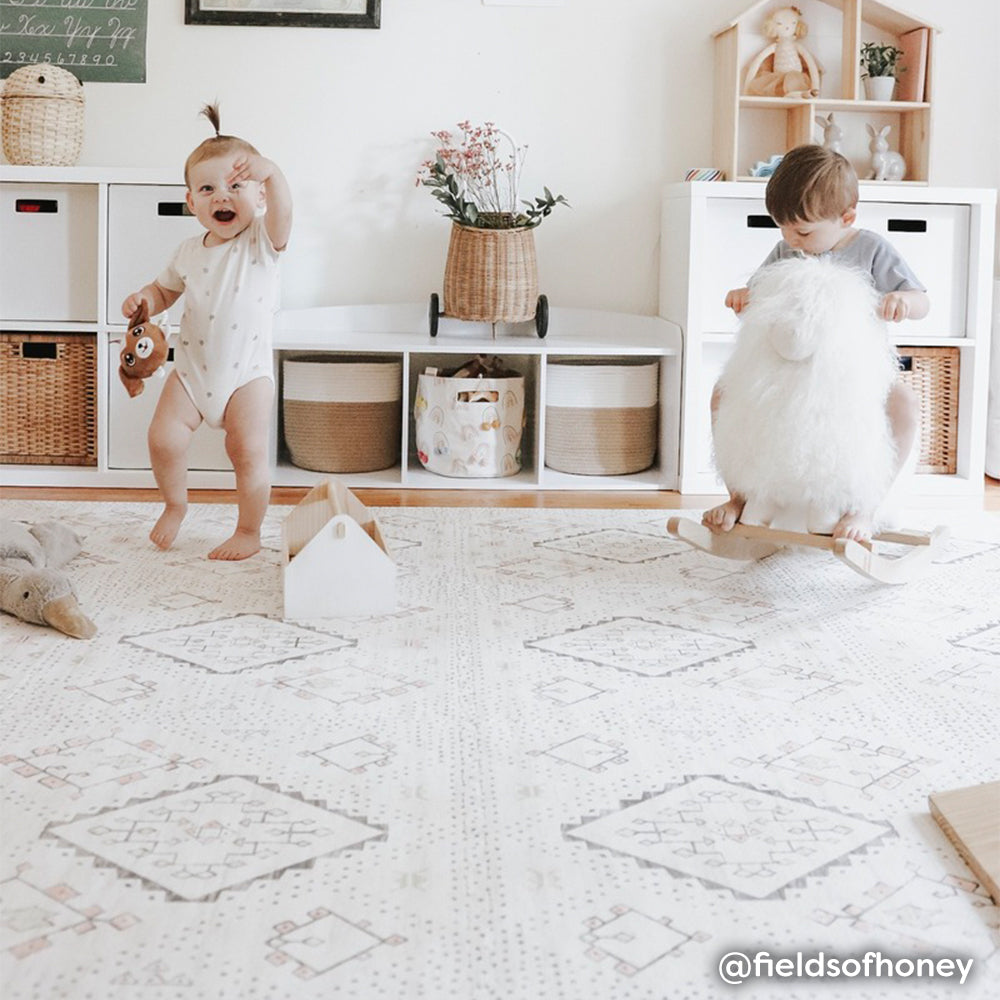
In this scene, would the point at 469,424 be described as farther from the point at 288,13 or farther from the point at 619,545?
the point at 288,13

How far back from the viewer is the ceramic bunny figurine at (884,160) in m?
3.18

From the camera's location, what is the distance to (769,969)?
91cm

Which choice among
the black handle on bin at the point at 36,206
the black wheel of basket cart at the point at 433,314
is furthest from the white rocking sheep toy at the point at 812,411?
the black handle on bin at the point at 36,206

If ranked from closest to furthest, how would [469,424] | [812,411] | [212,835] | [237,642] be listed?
1. [212,835]
2. [237,642]
3. [812,411]
4. [469,424]

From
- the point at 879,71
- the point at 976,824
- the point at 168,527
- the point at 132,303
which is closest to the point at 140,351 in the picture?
the point at 132,303

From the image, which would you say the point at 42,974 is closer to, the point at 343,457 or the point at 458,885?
the point at 458,885

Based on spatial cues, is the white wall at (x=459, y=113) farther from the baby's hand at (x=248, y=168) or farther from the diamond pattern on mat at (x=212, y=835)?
the diamond pattern on mat at (x=212, y=835)

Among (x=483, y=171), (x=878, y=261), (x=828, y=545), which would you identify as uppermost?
(x=483, y=171)

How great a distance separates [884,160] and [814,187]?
3.86 ft

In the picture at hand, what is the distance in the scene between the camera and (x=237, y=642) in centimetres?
171

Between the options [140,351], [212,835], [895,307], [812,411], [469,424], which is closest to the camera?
[212,835]

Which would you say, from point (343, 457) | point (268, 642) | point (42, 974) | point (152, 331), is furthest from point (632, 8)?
point (42, 974)

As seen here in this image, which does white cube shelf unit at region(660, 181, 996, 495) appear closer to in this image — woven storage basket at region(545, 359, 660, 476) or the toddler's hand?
woven storage basket at region(545, 359, 660, 476)

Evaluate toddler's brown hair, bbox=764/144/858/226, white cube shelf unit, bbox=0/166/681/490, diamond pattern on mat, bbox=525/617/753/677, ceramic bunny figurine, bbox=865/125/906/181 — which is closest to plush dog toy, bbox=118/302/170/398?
white cube shelf unit, bbox=0/166/681/490
